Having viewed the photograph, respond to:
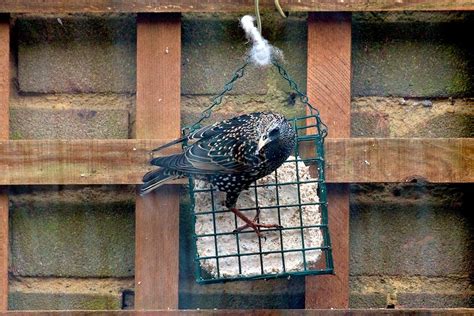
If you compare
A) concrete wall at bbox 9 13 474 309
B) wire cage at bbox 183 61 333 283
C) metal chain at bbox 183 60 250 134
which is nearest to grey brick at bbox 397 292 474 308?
concrete wall at bbox 9 13 474 309

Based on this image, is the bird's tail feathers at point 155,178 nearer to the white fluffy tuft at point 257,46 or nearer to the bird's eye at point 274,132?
the bird's eye at point 274,132

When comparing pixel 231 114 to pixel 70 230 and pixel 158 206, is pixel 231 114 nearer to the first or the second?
pixel 158 206

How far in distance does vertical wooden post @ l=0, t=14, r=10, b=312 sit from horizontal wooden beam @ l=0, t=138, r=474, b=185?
0.26 ft

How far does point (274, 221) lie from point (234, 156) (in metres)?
0.21

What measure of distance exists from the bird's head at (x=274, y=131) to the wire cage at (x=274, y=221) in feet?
0.38

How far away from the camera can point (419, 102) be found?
9.04 feet

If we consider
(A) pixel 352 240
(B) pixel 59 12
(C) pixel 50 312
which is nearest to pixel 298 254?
(A) pixel 352 240

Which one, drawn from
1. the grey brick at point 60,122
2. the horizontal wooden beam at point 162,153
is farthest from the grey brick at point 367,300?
the grey brick at point 60,122

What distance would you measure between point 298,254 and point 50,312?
0.68m

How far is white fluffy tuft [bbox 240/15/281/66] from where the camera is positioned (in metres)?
2.65

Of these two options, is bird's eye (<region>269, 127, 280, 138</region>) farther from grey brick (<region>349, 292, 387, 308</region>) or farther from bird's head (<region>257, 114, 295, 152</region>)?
grey brick (<region>349, 292, 387, 308</region>)

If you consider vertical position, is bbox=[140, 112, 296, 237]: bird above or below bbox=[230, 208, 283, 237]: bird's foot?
above

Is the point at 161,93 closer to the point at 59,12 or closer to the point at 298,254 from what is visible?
the point at 59,12

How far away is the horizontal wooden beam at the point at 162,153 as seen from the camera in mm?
2584
